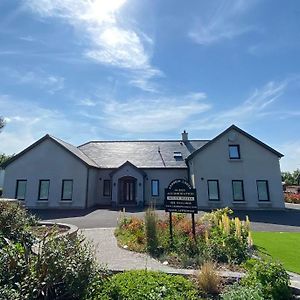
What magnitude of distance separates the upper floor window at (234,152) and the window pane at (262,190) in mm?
2919

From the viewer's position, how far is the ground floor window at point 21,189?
2258 cm

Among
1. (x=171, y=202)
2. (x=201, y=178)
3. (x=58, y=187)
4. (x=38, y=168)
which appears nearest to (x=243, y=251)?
(x=171, y=202)

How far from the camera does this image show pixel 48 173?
2270 centimetres

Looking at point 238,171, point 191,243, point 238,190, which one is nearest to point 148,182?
point 238,190

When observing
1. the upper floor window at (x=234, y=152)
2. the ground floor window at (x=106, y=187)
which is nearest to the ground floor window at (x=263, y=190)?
the upper floor window at (x=234, y=152)

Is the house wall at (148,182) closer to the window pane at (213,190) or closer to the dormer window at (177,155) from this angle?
the dormer window at (177,155)

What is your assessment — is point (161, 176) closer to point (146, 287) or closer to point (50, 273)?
point (146, 287)

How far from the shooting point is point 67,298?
409 centimetres

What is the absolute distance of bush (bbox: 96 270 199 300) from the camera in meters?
3.96

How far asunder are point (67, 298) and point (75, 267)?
54cm

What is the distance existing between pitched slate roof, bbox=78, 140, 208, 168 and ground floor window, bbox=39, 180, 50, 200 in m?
5.57

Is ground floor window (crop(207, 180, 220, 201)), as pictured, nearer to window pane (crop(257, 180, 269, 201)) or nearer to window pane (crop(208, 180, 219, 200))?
window pane (crop(208, 180, 219, 200))

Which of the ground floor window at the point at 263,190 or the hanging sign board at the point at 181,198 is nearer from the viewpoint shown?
the hanging sign board at the point at 181,198

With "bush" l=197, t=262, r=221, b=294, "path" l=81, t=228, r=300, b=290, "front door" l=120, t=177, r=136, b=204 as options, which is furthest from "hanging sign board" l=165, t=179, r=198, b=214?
"front door" l=120, t=177, r=136, b=204
